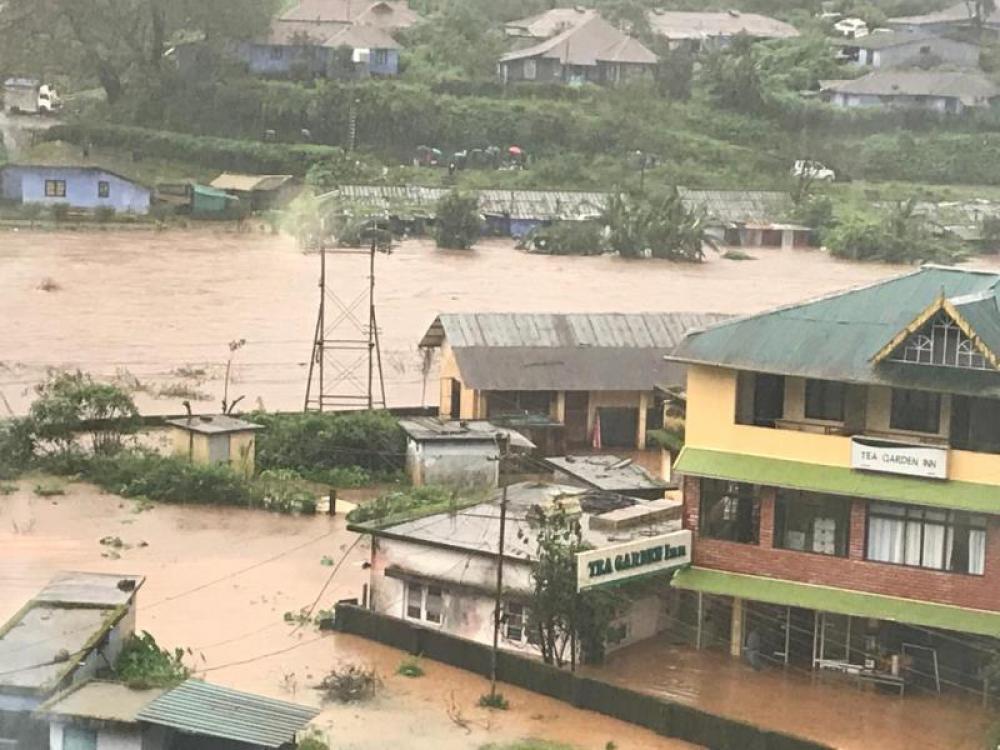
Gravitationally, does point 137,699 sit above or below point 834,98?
below

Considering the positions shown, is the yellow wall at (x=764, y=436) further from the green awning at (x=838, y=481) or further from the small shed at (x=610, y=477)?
the small shed at (x=610, y=477)

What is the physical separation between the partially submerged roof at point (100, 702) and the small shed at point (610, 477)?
3556 millimetres

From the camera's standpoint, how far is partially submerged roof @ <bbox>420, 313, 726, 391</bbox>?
41.2ft

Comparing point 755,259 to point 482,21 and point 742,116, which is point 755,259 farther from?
point 482,21

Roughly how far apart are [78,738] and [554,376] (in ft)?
21.1

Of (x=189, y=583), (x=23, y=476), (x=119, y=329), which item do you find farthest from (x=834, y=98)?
(x=189, y=583)

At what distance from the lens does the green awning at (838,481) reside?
8062 millimetres

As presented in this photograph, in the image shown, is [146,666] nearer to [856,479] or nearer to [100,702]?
[100,702]

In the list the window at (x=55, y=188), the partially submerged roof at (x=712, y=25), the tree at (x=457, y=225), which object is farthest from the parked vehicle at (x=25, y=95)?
the partially submerged roof at (x=712, y=25)

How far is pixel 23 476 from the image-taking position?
11.5 metres

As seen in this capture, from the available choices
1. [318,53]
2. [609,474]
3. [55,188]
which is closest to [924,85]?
[318,53]

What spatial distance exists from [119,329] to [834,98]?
8878 millimetres

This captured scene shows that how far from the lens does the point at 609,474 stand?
10297 mm

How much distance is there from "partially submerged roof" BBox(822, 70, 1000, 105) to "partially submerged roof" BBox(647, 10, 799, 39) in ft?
4.54
